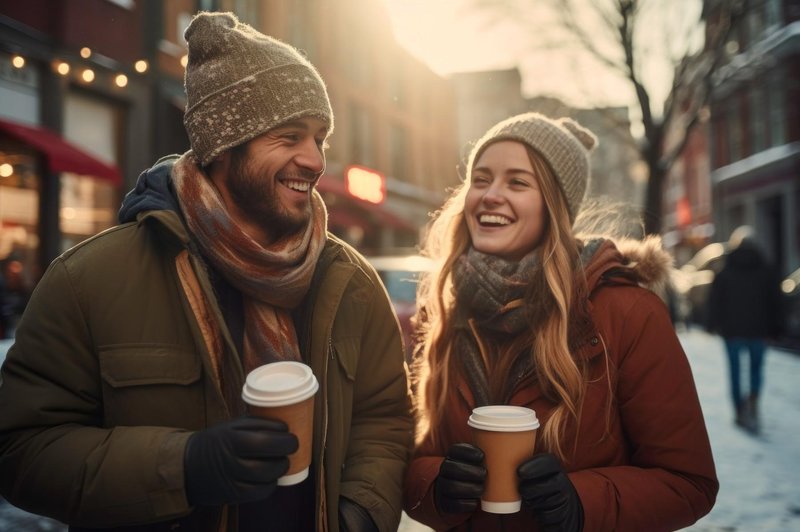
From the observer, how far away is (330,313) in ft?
6.89

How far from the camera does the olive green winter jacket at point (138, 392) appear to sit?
5.57 ft

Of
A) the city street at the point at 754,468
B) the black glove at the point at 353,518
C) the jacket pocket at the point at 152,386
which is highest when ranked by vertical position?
the jacket pocket at the point at 152,386

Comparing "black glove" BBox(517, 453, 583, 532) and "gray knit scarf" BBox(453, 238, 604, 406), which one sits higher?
"gray knit scarf" BBox(453, 238, 604, 406)

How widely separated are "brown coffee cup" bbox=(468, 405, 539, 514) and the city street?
2629 millimetres

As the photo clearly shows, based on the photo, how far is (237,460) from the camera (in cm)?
162

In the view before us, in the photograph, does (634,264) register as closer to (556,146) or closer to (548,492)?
(556,146)

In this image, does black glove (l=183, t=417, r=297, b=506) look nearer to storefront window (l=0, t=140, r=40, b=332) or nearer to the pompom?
the pompom

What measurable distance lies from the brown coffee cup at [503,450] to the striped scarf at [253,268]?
63cm

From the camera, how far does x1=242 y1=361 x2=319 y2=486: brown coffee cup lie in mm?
1613

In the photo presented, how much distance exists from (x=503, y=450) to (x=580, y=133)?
143 cm

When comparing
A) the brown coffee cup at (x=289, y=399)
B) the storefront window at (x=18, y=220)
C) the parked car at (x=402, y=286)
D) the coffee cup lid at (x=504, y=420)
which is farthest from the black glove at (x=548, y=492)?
the storefront window at (x=18, y=220)

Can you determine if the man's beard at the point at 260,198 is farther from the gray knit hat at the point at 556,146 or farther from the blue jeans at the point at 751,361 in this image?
the blue jeans at the point at 751,361

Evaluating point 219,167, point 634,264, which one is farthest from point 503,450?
point 219,167

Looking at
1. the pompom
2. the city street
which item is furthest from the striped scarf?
the city street
